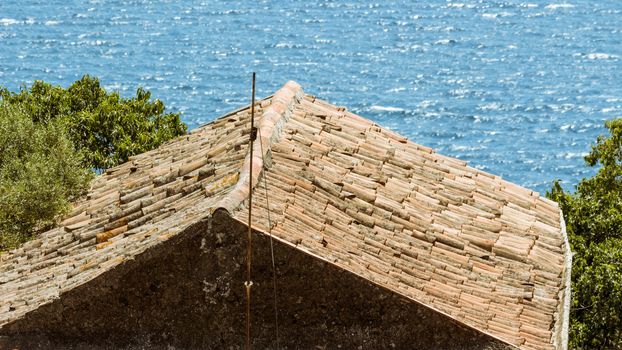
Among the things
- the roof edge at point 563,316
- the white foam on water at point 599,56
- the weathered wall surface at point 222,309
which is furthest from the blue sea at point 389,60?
the weathered wall surface at point 222,309

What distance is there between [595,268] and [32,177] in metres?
15.7

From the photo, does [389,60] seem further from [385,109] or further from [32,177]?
[32,177]

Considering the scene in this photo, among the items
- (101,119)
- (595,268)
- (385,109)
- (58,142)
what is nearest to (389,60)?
(385,109)

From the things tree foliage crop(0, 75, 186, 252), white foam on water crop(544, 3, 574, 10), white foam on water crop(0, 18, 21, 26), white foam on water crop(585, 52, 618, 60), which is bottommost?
tree foliage crop(0, 75, 186, 252)

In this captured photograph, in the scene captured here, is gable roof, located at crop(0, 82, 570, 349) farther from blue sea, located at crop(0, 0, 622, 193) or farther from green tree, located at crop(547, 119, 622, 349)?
blue sea, located at crop(0, 0, 622, 193)

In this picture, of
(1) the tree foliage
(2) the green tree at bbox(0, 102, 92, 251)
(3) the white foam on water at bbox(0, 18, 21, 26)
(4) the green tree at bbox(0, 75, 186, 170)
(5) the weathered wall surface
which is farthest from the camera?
(3) the white foam on water at bbox(0, 18, 21, 26)

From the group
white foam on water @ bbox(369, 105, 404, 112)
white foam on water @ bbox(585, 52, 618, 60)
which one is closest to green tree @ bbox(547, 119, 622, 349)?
white foam on water @ bbox(369, 105, 404, 112)

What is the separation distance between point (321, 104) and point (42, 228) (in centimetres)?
683

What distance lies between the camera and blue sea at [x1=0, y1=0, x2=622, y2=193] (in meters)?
118

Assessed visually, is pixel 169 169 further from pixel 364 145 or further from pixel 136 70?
pixel 136 70

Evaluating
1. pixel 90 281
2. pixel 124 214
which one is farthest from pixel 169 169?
pixel 90 281

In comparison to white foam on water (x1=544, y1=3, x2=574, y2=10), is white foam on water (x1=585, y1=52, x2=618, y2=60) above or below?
below

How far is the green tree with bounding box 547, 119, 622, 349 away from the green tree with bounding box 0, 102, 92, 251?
45.0 ft

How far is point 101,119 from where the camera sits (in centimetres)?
3938
